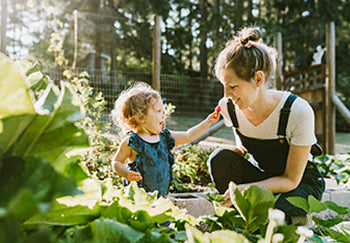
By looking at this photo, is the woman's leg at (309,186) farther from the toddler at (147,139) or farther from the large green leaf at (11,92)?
the large green leaf at (11,92)

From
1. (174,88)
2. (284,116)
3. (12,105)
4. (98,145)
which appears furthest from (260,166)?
(174,88)

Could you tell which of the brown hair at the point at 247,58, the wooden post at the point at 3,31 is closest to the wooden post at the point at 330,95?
the brown hair at the point at 247,58

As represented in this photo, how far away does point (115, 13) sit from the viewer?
1919 centimetres

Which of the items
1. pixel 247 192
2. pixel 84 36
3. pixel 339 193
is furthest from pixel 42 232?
pixel 84 36

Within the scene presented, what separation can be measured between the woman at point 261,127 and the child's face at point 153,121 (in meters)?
0.50

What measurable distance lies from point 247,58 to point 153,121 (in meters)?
0.90

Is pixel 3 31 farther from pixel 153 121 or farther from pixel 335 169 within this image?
pixel 335 169

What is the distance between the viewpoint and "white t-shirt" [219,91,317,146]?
1883mm

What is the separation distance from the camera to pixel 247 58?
199cm

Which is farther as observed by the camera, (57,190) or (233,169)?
(233,169)

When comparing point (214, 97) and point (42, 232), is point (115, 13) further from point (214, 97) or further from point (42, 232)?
point (42, 232)

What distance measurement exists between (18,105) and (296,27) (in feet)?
84.5

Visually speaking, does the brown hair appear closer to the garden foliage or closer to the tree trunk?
the garden foliage

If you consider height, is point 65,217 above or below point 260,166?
above
